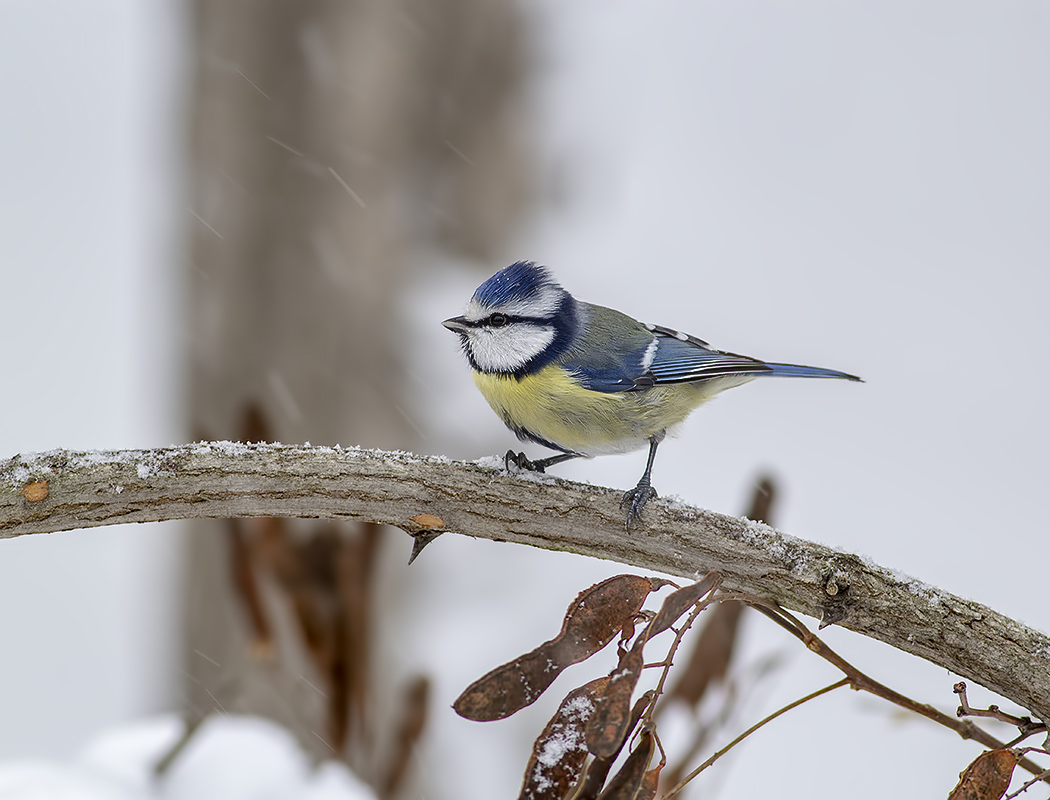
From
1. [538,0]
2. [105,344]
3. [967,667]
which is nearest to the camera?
[967,667]

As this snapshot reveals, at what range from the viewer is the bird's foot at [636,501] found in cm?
133

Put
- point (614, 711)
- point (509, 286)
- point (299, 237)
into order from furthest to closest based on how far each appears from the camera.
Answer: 1. point (299, 237)
2. point (509, 286)
3. point (614, 711)

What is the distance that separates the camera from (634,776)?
39.9 inches

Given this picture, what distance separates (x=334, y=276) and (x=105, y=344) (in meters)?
2.46

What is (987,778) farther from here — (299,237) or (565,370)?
(299,237)

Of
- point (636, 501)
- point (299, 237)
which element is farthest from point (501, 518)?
point (299, 237)

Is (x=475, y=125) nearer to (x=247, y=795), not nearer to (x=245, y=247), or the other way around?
(x=245, y=247)

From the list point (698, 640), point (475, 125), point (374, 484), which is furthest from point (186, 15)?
point (698, 640)

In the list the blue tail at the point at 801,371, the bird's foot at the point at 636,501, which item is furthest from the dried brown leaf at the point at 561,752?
the blue tail at the point at 801,371

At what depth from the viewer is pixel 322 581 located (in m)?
1.72

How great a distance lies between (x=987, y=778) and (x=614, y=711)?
0.43 meters

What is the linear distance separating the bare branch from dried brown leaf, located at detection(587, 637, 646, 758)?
1.04 feet

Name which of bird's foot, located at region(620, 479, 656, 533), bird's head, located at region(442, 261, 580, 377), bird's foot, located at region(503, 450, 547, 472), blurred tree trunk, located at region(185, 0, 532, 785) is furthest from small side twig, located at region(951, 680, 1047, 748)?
blurred tree trunk, located at region(185, 0, 532, 785)

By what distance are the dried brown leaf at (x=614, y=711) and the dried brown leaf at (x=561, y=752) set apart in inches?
0.8
